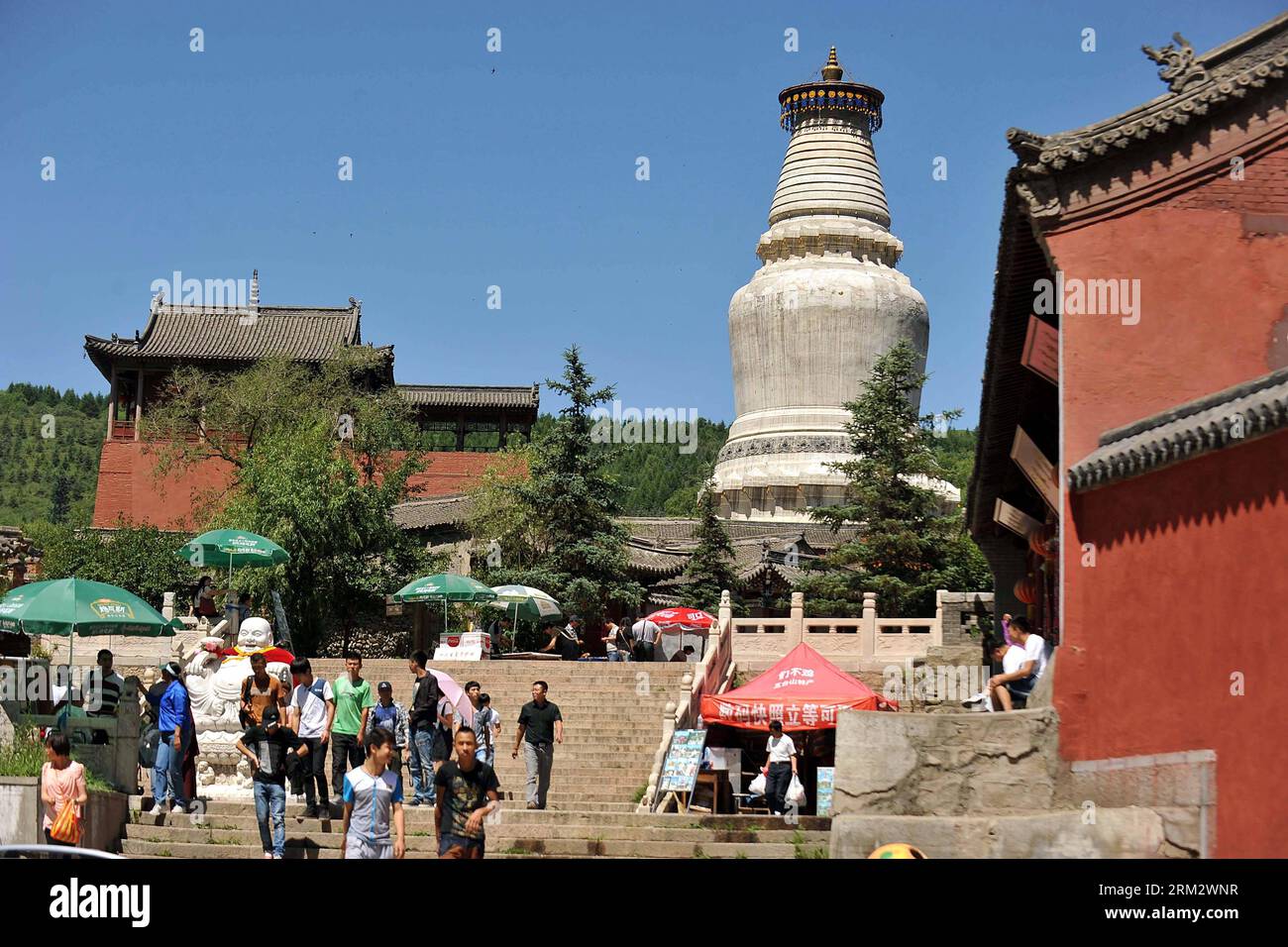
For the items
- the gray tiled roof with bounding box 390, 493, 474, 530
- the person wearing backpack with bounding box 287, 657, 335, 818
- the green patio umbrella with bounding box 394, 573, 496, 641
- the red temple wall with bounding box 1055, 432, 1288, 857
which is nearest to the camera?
the red temple wall with bounding box 1055, 432, 1288, 857

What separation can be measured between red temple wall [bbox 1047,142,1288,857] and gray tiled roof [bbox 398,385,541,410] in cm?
3509

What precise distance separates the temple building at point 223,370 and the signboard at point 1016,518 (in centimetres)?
2112

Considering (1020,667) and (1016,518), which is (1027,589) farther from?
(1020,667)

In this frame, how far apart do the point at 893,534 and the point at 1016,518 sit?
10.4m

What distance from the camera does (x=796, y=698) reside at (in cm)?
1958

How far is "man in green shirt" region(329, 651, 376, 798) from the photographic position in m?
15.2

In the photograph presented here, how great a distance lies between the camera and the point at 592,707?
22.9 meters

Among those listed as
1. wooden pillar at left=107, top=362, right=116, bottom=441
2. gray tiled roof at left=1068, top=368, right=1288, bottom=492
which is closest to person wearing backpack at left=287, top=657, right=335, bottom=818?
gray tiled roof at left=1068, top=368, right=1288, bottom=492

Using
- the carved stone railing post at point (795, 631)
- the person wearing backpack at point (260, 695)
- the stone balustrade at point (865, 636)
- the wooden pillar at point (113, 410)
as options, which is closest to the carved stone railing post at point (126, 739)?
the person wearing backpack at point (260, 695)

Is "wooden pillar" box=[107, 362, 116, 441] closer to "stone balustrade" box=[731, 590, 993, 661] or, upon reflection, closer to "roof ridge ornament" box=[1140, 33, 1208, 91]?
"stone balustrade" box=[731, 590, 993, 661]

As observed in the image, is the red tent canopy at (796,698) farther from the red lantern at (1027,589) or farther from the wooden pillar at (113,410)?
the wooden pillar at (113,410)

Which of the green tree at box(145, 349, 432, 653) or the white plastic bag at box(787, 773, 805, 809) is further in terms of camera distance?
the green tree at box(145, 349, 432, 653)

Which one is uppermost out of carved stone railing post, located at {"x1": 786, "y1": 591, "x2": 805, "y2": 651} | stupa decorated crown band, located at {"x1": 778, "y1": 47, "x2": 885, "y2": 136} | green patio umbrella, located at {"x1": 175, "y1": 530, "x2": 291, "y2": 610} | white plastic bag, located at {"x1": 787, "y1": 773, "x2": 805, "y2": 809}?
stupa decorated crown band, located at {"x1": 778, "y1": 47, "x2": 885, "y2": 136}
